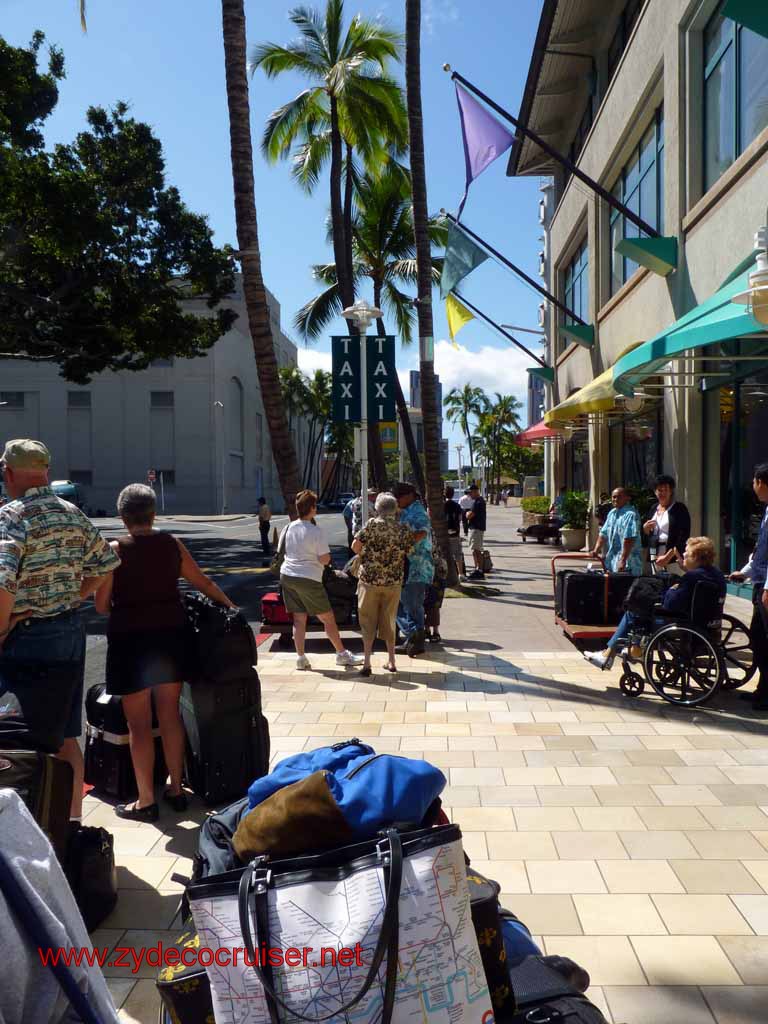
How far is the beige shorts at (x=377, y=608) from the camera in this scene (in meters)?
8.09

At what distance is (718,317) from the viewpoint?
25.3ft

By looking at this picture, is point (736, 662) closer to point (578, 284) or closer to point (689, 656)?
point (689, 656)

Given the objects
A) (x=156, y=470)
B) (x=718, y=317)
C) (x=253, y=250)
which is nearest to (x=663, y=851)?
(x=718, y=317)

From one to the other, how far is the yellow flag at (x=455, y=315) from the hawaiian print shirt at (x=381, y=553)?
1178 cm

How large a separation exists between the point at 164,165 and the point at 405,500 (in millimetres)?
17177

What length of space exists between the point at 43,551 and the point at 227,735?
1.39 m

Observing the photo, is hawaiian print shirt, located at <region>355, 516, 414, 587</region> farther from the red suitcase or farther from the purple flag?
the purple flag

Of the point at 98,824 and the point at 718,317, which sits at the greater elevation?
the point at 718,317

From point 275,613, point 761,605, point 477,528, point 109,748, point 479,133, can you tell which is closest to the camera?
point 109,748

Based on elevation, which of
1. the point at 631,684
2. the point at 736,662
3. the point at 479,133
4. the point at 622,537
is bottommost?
the point at 631,684

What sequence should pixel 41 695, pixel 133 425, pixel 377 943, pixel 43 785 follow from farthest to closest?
1. pixel 133 425
2. pixel 41 695
3. pixel 43 785
4. pixel 377 943

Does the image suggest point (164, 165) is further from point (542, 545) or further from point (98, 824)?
point (98, 824)

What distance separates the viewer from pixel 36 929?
4.71 feet

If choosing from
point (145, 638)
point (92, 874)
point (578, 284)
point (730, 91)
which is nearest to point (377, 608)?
point (145, 638)
